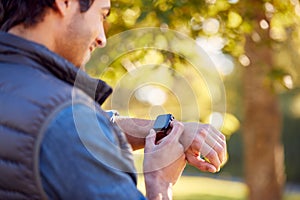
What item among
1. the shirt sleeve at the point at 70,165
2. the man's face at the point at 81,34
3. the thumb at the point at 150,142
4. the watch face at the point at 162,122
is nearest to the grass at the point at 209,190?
the watch face at the point at 162,122

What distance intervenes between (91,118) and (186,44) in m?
3.99

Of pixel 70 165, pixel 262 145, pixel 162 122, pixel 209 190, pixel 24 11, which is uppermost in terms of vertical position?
pixel 24 11

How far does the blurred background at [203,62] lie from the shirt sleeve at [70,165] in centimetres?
68

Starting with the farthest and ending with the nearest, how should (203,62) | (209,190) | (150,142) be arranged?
(209,190)
(203,62)
(150,142)

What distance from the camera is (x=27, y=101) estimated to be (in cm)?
167

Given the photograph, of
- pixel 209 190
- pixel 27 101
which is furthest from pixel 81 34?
pixel 209 190

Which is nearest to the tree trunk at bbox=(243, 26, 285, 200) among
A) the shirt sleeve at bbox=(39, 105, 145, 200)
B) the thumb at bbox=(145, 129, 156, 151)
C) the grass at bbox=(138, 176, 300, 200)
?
the grass at bbox=(138, 176, 300, 200)

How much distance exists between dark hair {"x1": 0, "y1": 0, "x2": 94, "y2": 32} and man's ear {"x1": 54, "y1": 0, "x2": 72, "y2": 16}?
1 cm

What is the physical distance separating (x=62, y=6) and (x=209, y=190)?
17801mm

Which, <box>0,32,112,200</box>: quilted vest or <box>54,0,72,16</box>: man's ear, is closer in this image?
<box>0,32,112,200</box>: quilted vest

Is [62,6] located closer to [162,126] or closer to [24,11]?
[24,11]

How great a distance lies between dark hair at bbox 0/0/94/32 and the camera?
187 cm

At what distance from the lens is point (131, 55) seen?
5.57m

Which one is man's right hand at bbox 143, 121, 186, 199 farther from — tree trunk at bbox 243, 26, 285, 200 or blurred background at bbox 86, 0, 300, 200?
tree trunk at bbox 243, 26, 285, 200
